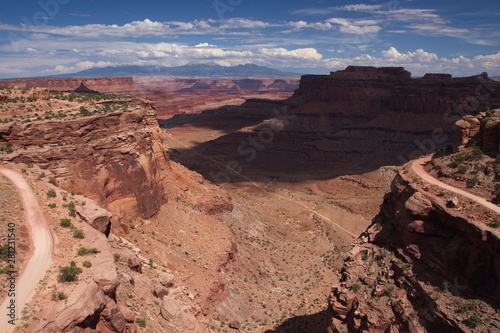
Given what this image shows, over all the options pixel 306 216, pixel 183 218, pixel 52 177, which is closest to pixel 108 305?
pixel 52 177

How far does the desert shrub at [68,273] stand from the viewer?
43.2 feet

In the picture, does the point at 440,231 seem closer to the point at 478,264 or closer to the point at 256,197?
the point at 478,264

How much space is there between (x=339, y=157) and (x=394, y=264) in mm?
61486

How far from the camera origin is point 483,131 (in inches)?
819

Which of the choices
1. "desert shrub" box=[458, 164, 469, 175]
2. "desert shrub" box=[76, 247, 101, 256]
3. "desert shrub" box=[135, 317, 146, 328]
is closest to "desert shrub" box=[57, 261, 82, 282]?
"desert shrub" box=[76, 247, 101, 256]

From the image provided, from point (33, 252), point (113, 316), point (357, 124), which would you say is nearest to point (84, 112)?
point (33, 252)

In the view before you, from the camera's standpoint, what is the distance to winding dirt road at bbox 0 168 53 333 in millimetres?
11395

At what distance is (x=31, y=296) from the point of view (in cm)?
1207

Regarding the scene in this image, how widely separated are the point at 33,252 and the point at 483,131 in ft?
76.7

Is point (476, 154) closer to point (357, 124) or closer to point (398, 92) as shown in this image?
point (398, 92)

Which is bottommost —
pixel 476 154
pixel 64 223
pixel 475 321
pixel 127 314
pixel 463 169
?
pixel 127 314

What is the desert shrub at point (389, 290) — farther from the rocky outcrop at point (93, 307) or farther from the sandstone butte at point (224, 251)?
the rocky outcrop at point (93, 307)

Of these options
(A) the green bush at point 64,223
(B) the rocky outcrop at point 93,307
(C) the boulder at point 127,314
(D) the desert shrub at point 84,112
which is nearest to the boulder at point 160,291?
(C) the boulder at point 127,314

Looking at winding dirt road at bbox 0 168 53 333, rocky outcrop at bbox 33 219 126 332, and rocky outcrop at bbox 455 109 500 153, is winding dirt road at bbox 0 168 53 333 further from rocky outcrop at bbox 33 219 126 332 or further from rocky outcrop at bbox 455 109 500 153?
rocky outcrop at bbox 455 109 500 153
